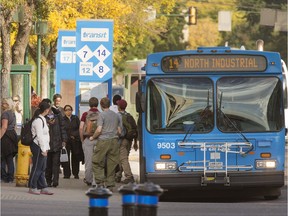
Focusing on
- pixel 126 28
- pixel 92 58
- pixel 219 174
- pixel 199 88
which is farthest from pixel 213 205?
pixel 126 28

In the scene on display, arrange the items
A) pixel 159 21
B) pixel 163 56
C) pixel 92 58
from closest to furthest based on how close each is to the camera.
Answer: pixel 163 56
pixel 92 58
pixel 159 21

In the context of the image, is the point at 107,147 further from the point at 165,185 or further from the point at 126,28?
the point at 126,28

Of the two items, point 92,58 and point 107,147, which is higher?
point 92,58

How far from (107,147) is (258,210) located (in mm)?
4253

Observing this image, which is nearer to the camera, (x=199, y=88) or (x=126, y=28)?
(x=199, y=88)

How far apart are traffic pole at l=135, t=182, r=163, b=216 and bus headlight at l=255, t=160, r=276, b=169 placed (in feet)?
32.0

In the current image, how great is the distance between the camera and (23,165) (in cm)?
2362

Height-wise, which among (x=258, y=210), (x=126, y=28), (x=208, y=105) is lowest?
(x=258, y=210)

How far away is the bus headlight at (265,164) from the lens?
838 inches

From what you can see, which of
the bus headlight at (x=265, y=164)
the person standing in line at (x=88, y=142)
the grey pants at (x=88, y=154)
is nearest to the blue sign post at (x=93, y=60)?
the person standing in line at (x=88, y=142)

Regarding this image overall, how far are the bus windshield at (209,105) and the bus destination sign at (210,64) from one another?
8.2 inches

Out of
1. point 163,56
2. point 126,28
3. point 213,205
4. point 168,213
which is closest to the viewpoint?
point 168,213

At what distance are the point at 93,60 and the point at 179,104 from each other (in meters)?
5.85

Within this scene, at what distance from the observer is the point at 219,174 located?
21.2 meters
